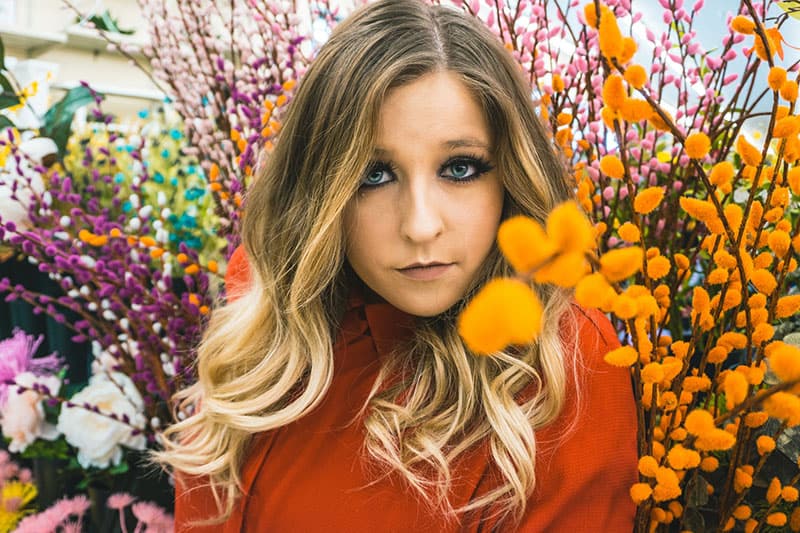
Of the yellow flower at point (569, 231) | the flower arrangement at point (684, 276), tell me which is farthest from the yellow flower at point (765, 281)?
the yellow flower at point (569, 231)

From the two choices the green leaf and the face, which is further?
the green leaf

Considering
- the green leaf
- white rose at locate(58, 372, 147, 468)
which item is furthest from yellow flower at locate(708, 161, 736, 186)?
the green leaf

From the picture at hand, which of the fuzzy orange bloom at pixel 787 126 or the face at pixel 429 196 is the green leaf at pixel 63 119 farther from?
the fuzzy orange bloom at pixel 787 126

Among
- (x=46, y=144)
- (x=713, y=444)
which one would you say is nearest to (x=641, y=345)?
(x=713, y=444)

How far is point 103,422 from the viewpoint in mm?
1085

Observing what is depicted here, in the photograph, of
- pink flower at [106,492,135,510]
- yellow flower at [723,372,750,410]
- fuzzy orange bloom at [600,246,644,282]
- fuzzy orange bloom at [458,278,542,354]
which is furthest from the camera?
pink flower at [106,492,135,510]

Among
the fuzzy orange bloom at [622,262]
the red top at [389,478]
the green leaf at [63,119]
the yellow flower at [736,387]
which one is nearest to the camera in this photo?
the fuzzy orange bloom at [622,262]

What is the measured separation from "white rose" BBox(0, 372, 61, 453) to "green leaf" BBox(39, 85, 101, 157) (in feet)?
1.38

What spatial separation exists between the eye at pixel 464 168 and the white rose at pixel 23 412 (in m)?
0.74

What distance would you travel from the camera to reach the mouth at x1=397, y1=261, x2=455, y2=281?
737 mm

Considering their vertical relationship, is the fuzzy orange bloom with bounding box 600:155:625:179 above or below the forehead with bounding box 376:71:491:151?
below

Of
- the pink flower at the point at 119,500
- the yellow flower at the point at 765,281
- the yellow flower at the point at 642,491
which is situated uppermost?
the yellow flower at the point at 765,281

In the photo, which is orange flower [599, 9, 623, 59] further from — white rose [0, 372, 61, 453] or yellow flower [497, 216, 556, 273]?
white rose [0, 372, 61, 453]

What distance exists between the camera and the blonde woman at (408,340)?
2.36ft
